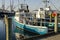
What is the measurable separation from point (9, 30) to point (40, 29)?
781 inches

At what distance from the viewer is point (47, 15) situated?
42.2 metres

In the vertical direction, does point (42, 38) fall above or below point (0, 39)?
above

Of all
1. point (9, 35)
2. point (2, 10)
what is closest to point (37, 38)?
point (9, 35)

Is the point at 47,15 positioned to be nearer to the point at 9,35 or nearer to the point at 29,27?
the point at 29,27

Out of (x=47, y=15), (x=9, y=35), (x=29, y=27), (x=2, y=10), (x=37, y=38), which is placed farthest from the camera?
(x=2, y=10)

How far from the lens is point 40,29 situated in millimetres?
28641

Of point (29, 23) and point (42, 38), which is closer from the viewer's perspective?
point (42, 38)

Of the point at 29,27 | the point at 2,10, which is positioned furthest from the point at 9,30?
the point at 2,10

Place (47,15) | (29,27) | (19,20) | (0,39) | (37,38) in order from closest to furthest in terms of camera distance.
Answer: (37,38)
(0,39)
(29,27)
(19,20)
(47,15)

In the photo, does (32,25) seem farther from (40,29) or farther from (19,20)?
(19,20)

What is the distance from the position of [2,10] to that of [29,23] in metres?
76.5

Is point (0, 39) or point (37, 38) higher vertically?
point (37, 38)

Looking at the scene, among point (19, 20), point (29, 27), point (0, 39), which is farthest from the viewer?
point (19, 20)

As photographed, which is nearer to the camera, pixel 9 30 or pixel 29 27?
pixel 9 30
